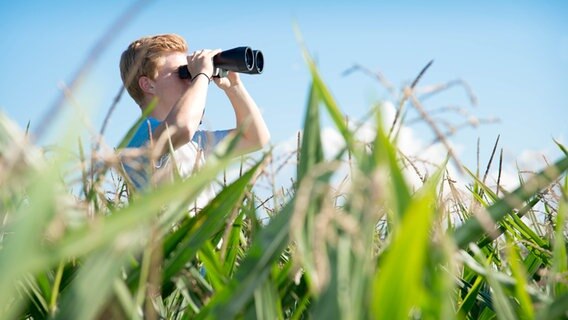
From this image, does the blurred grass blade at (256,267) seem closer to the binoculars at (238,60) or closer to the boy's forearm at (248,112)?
the binoculars at (238,60)

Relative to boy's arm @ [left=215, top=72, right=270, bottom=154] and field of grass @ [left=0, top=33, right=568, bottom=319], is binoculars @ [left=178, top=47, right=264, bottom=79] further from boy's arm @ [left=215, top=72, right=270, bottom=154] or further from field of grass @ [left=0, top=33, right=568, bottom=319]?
field of grass @ [left=0, top=33, right=568, bottom=319]

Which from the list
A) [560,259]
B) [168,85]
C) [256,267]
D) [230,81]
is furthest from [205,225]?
[230,81]

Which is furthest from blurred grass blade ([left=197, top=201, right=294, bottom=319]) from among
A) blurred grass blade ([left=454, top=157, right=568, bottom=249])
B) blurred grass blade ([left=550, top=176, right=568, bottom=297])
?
blurred grass blade ([left=550, top=176, right=568, bottom=297])

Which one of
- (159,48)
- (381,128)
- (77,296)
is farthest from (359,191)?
(159,48)

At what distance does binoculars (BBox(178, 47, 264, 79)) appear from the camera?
6.79 feet

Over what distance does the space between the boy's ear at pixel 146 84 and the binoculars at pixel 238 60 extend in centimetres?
26

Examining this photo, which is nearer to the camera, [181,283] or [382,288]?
[382,288]

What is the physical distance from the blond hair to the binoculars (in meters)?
A: 0.27

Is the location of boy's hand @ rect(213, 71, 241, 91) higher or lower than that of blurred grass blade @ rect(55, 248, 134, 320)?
lower

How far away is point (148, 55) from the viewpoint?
239cm

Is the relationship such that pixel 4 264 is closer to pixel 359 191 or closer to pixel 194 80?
pixel 359 191

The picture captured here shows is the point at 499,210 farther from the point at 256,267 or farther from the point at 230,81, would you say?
the point at 230,81

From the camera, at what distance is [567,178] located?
675 millimetres

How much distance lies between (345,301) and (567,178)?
418mm
